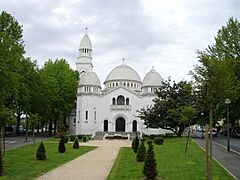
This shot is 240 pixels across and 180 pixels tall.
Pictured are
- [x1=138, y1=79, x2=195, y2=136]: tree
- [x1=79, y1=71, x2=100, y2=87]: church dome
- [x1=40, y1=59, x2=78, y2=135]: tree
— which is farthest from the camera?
[x1=79, y1=71, x2=100, y2=87]: church dome

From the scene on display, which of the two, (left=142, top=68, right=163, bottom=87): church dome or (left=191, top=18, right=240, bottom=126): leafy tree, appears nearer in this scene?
(left=191, top=18, right=240, bottom=126): leafy tree

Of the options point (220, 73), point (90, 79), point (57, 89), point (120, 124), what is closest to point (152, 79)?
point (120, 124)

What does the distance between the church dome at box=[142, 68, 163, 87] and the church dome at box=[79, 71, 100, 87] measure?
890cm

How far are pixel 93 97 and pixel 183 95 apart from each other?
2392 cm

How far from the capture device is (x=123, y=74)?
73875 millimetres

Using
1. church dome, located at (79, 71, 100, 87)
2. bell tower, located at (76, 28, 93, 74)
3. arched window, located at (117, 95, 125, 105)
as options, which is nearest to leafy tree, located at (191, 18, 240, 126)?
arched window, located at (117, 95, 125, 105)

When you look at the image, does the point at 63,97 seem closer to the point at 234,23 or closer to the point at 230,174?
the point at 234,23

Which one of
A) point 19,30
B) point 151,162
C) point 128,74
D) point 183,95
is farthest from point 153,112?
point 151,162

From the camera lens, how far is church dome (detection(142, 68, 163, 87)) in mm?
69625

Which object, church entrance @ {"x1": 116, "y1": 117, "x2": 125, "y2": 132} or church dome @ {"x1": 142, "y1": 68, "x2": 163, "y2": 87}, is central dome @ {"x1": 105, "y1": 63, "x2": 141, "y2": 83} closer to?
church dome @ {"x1": 142, "y1": 68, "x2": 163, "y2": 87}

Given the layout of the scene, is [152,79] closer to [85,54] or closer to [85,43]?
[85,54]

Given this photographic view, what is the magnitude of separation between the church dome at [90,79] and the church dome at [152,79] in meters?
8.90

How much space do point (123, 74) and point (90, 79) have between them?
300 inches

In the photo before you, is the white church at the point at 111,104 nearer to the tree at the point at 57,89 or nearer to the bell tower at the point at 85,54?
the tree at the point at 57,89
